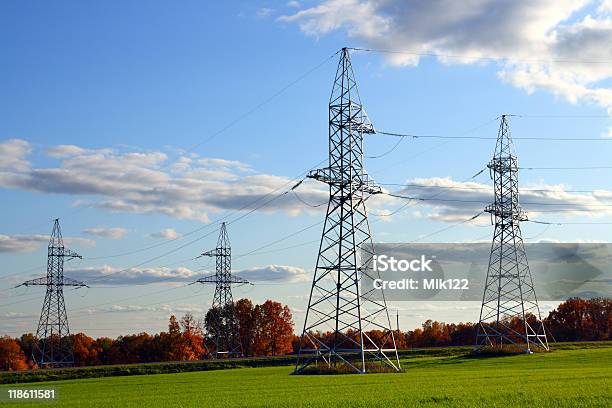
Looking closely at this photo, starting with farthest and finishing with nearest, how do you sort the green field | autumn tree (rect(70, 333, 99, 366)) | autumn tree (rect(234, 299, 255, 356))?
autumn tree (rect(70, 333, 99, 366))
autumn tree (rect(234, 299, 255, 356))
the green field

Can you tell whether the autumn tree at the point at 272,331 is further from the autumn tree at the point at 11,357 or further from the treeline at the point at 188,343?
the autumn tree at the point at 11,357

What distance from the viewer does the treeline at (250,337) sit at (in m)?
121

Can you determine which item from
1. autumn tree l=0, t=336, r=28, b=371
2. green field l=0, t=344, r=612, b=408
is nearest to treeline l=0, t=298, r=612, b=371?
autumn tree l=0, t=336, r=28, b=371

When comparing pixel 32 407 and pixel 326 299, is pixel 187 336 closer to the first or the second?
pixel 326 299

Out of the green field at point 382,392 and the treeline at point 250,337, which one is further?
the treeline at point 250,337

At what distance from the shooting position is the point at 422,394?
1257 inches

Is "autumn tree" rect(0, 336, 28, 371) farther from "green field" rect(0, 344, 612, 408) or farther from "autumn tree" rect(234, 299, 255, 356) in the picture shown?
"green field" rect(0, 344, 612, 408)

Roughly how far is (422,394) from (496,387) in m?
4.86

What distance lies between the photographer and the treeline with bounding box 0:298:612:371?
121 m

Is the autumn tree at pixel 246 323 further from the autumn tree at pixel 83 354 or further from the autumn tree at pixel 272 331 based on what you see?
the autumn tree at pixel 83 354

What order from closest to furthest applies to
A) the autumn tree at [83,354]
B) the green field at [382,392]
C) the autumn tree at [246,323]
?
the green field at [382,392], the autumn tree at [246,323], the autumn tree at [83,354]

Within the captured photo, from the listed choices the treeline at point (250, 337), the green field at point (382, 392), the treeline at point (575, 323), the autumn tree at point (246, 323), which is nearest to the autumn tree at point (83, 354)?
the treeline at point (250, 337)

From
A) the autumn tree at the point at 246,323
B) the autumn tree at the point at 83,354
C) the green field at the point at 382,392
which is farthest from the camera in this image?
the autumn tree at the point at 83,354

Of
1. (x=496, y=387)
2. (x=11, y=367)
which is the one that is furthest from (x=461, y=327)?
(x=496, y=387)
